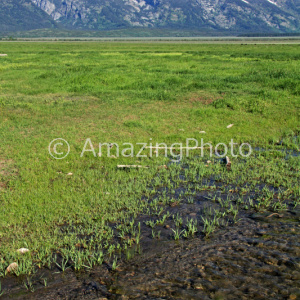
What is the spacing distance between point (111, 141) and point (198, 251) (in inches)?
282

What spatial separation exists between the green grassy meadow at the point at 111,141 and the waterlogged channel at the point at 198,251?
115 mm

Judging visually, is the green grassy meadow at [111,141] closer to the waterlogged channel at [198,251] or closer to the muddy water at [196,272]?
the waterlogged channel at [198,251]

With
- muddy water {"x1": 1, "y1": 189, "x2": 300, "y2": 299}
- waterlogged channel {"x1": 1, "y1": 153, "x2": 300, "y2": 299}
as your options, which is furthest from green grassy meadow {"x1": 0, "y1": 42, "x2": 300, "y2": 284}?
muddy water {"x1": 1, "y1": 189, "x2": 300, "y2": 299}

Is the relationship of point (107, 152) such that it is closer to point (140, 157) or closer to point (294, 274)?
point (140, 157)

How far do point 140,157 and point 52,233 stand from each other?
482 cm

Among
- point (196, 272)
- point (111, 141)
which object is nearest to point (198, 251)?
point (196, 272)

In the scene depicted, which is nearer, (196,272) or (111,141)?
(196,272)

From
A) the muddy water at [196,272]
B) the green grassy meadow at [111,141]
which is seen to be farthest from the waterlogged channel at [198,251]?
the green grassy meadow at [111,141]

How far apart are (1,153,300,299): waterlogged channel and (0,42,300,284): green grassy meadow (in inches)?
4.5

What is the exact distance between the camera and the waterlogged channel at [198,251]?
474 centimetres

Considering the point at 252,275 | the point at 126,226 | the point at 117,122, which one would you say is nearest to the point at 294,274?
the point at 252,275

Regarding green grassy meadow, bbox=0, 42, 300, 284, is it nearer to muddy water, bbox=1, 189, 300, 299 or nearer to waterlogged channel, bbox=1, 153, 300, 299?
waterlogged channel, bbox=1, 153, 300, 299

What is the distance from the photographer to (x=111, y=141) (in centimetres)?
1207

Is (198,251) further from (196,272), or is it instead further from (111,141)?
(111,141)
